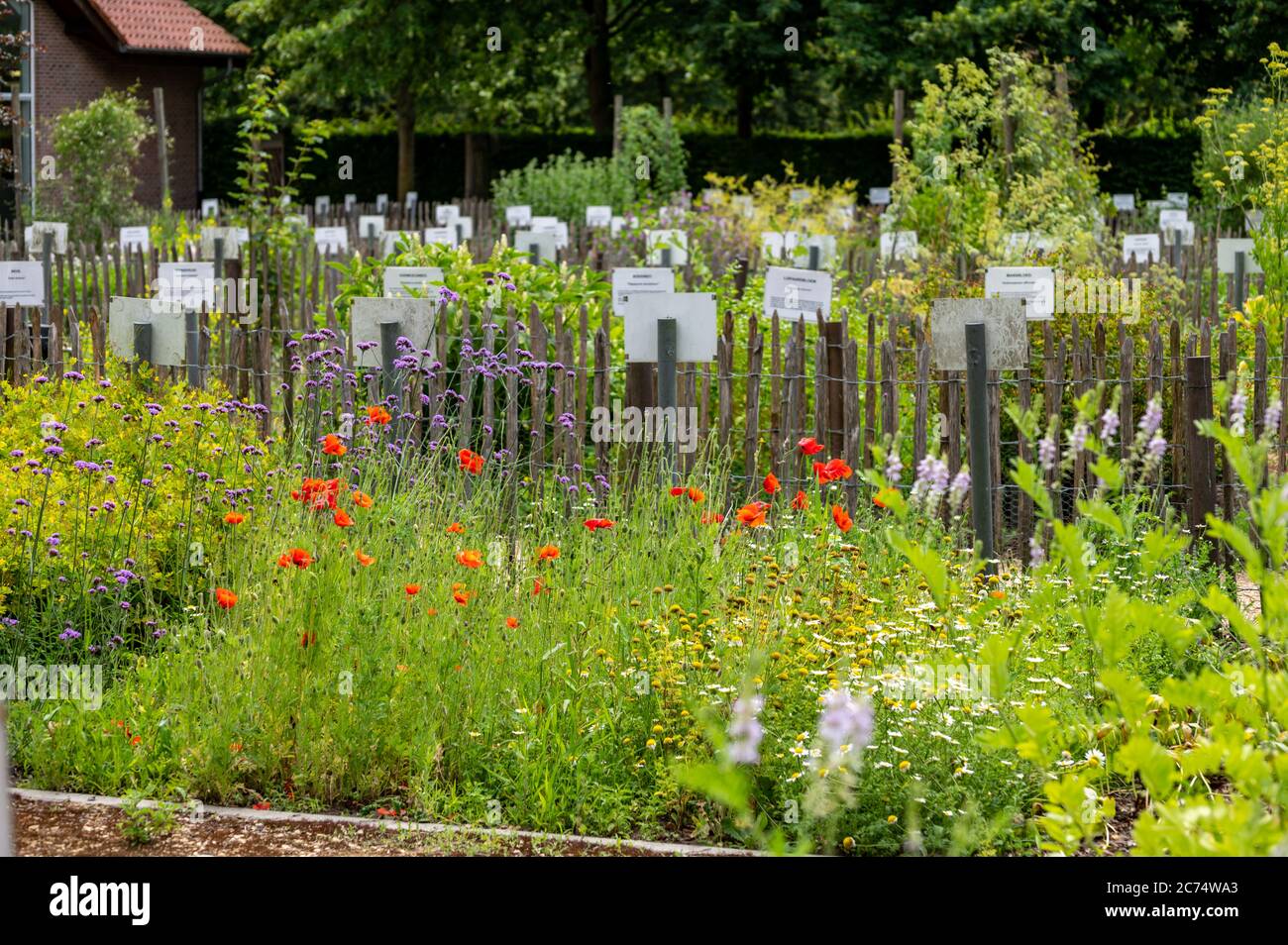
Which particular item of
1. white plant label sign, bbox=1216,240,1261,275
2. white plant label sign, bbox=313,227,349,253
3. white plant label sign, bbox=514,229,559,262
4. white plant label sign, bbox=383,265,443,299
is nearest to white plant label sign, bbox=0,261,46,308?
white plant label sign, bbox=383,265,443,299

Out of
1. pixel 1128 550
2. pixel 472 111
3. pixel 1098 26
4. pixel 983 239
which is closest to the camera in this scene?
pixel 1128 550

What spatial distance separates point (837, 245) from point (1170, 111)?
23564mm

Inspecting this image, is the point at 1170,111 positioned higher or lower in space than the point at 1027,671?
higher

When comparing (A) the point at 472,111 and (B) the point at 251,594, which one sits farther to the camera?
(A) the point at 472,111

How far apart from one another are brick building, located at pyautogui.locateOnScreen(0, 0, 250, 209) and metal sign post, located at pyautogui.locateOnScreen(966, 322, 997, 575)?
25.5 metres

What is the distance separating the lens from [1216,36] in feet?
105

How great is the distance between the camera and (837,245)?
52.5 feet

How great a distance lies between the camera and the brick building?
3062 centimetres

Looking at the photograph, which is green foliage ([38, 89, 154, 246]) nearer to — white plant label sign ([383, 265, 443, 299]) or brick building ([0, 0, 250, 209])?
brick building ([0, 0, 250, 209])

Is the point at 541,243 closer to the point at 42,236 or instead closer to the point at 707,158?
the point at 42,236

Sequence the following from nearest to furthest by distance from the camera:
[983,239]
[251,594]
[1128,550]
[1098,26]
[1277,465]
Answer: [251,594] < [1128,550] < [1277,465] < [983,239] < [1098,26]

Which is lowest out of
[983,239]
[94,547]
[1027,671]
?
[1027,671]
